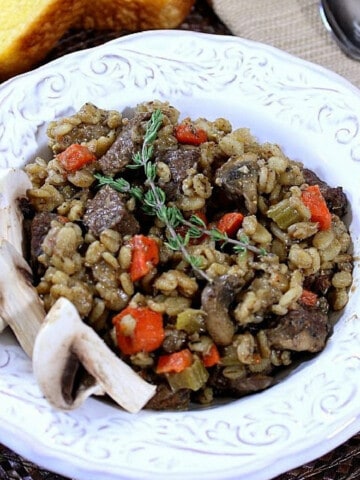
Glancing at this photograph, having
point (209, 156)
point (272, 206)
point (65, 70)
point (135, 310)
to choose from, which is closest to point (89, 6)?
point (65, 70)

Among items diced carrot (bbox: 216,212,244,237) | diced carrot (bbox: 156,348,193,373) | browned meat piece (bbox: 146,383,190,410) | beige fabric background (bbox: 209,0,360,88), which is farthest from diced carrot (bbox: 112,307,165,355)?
beige fabric background (bbox: 209,0,360,88)

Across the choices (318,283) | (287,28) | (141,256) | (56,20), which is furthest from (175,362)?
(287,28)

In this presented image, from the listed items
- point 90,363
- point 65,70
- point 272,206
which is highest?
point 65,70

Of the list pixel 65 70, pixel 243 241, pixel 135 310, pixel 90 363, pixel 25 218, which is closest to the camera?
pixel 90 363

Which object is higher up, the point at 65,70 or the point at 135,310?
the point at 65,70

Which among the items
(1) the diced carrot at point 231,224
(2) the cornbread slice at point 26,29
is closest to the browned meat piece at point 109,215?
(1) the diced carrot at point 231,224

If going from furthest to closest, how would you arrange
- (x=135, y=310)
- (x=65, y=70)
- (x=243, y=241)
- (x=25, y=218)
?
(x=65, y=70) < (x=25, y=218) < (x=243, y=241) < (x=135, y=310)

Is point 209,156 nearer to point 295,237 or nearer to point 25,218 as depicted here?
point 295,237
